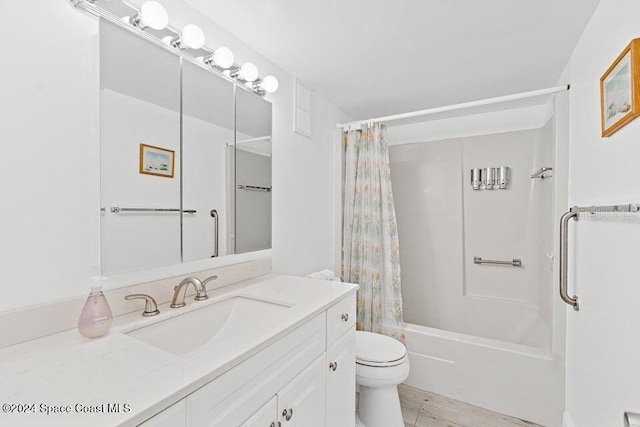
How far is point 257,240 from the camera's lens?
5.59 feet

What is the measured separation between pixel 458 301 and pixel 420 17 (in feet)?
8.25

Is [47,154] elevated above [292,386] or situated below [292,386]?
above

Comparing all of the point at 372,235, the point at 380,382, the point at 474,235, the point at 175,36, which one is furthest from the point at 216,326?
the point at 474,235

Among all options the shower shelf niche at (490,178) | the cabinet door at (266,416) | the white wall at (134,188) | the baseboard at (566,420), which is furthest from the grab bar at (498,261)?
the white wall at (134,188)

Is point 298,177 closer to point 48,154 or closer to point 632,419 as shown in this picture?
point 48,154

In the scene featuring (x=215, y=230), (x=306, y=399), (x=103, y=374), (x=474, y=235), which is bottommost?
(x=306, y=399)

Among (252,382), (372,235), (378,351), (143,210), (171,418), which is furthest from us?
(372,235)

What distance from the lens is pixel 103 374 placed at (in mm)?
682

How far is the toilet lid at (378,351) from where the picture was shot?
1697mm

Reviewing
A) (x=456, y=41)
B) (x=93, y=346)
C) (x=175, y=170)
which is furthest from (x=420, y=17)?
(x=93, y=346)

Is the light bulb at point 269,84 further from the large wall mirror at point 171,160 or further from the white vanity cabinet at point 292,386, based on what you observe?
the white vanity cabinet at point 292,386

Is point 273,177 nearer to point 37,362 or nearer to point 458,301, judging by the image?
point 37,362

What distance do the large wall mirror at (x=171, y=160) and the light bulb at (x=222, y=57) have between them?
8 cm

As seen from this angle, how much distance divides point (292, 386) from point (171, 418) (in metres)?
0.50
